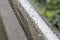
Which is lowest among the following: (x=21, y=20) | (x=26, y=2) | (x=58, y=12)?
(x=58, y=12)

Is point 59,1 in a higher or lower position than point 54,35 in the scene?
higher

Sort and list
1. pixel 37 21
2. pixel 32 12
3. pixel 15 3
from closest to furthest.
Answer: pixel 37 21
pixel 32 12
pixel 15 3

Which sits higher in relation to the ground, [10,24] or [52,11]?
[10,24]

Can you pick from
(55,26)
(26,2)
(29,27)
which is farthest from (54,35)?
(26,2)

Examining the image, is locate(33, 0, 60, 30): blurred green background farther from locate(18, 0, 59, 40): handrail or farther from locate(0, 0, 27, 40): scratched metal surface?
locate(0, 0, 27, 40): scratched metal surface

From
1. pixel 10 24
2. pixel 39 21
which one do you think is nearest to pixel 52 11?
pixel 39 21

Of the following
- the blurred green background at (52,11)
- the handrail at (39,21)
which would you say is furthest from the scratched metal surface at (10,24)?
the blurred green background at (52,11)

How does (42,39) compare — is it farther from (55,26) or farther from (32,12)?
(32,12)

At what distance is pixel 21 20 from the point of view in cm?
212

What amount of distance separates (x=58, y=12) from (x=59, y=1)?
9cm

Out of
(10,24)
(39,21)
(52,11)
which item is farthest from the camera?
(10,24)

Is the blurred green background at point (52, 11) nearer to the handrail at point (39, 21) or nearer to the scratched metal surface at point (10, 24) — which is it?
the handrail at point (39, 21)

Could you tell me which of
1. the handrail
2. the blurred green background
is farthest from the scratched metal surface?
the blurred green background

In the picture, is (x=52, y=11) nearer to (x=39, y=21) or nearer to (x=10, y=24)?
(x=39, y=21)
